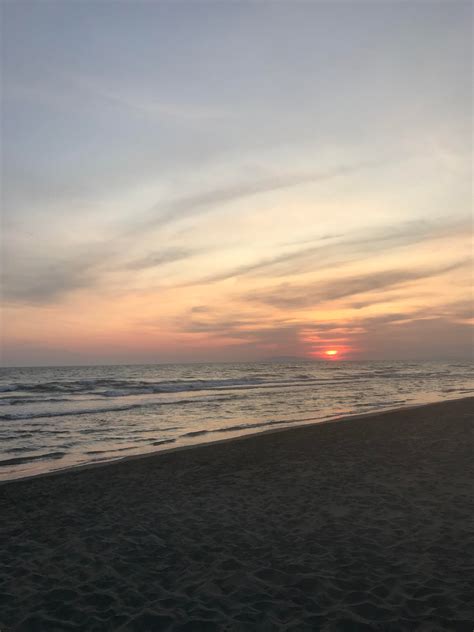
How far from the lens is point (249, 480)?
1234 centimetres

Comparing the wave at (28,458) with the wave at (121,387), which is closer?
the wave at (28,458)

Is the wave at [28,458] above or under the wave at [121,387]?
under

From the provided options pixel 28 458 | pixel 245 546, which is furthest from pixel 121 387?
pixel 245 546

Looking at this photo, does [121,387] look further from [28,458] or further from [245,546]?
[245,546]

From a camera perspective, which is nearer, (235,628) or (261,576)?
(235,628)

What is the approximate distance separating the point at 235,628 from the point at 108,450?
13.6 metres

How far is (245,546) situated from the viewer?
7730 mm

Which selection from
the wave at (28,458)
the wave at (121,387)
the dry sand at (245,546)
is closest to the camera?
the dry sand at (245,546)

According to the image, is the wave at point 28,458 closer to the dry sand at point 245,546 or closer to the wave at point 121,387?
the dry sand at point 245,546

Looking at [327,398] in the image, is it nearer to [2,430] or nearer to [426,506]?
[2,430]

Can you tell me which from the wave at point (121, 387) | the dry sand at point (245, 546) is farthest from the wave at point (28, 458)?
the wave at point (121, 387)

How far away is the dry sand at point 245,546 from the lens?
566cm

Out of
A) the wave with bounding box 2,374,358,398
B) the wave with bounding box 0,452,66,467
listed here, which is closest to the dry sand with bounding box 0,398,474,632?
the wave with bounding box 0,452,66,467

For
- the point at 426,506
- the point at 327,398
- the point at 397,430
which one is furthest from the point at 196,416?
the point at 426,506
